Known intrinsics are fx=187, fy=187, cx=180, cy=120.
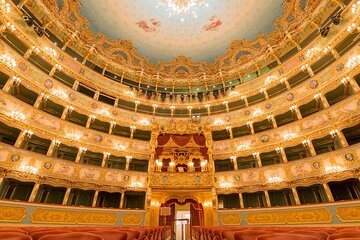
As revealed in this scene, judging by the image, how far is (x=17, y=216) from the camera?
908cm

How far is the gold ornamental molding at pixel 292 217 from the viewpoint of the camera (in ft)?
32.2

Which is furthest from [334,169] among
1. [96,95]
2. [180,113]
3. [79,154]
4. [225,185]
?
[96,95]

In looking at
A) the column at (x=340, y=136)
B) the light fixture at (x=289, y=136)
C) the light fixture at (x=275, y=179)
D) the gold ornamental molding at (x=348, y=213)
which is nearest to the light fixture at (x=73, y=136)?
the light fixture at (x=275, y=179)

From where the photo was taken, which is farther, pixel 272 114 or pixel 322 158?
pixel 272 114

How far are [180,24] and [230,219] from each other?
1808 cm

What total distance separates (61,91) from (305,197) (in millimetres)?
20136

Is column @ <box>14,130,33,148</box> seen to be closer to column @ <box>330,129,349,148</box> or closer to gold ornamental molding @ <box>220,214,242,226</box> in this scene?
gold ornamental molding @ <box>220,214,242,226</box>

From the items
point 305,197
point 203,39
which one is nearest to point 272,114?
point 305,197

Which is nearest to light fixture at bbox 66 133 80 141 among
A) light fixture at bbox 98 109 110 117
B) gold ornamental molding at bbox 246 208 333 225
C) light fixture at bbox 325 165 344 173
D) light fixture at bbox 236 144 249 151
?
light fixture at bbox 98 109 110 117

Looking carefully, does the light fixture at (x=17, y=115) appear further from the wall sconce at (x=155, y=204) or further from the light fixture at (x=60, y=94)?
the wall sconce at (x=155, y=204)

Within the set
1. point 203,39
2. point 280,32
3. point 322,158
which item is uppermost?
point 203,39

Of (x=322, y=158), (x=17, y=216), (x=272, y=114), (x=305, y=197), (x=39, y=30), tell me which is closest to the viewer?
(x=17, y=216)

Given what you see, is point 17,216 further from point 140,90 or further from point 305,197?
point 305,197

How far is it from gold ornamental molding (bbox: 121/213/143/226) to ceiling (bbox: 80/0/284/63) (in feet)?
53.7
